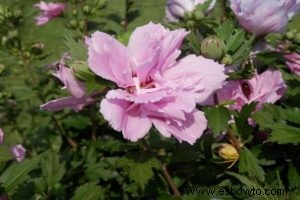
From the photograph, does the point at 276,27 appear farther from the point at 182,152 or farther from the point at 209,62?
the point at 182,152

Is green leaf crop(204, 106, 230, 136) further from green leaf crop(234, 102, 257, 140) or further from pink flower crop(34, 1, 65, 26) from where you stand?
pink flower crop(34, 1, 65, 26)

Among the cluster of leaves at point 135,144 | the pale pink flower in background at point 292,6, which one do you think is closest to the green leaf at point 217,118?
the cluster of leaves at point 135,144

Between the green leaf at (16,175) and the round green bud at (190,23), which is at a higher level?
the round green bud at (190,23)

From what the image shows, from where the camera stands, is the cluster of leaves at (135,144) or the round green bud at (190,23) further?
the round green bud at (190,23)

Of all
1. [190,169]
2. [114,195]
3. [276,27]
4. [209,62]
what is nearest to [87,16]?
[114,195]

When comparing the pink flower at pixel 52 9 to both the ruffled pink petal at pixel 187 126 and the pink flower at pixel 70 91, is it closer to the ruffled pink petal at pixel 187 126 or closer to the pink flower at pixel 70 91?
the pink flower at pixel 70 91

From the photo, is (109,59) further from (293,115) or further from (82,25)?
(82,25)

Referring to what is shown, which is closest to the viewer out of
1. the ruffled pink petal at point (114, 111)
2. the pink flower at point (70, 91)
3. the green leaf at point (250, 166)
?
the ruffled pink petal at point (114, 111)

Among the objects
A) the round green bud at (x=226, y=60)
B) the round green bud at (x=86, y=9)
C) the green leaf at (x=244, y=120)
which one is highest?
the round green bud at (x=226, y=60)

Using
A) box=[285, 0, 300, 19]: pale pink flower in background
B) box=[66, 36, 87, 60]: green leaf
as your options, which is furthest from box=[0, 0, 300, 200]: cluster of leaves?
box=[285, 0, 300, 19]: pale pink flower in background
